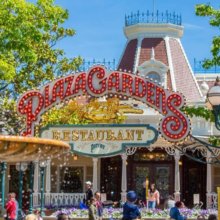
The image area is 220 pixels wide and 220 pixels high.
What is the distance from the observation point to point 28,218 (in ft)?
45.2

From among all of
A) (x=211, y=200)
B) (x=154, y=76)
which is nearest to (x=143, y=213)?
(x=211, y=200)

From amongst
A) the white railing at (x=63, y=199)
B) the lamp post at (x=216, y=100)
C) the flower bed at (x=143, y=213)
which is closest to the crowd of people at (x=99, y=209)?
the flower bed at (x=143, y=213)

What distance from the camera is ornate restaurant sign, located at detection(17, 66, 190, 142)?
23828mm

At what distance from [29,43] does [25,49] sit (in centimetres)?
126

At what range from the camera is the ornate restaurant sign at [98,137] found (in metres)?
24.8

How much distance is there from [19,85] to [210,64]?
966 cm

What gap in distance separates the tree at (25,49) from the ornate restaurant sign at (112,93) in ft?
7.46

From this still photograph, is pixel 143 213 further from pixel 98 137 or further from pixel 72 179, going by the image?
pixel 72 179

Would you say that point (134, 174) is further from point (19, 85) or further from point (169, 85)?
point (19, 85)

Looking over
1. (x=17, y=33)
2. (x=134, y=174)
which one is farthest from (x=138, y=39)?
(x=17, y=33)

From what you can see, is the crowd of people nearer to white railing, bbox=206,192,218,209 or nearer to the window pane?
white railing, bbox=206,192,218,209

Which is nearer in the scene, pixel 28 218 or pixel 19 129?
pixel 28 218

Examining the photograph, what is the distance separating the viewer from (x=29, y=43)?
93.7 feet

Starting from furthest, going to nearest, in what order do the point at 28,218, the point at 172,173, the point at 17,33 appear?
the point at 172,173 → the point at 17,33 → the point at 28,218
